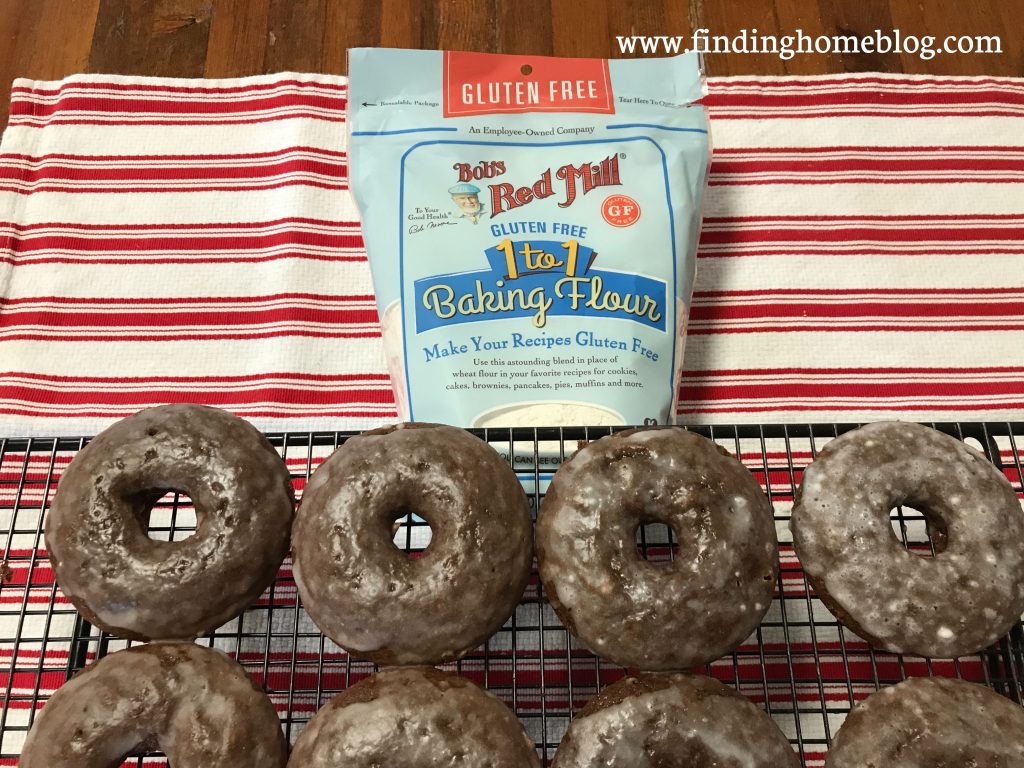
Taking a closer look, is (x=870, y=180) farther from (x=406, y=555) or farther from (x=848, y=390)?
(x=406, y=555)

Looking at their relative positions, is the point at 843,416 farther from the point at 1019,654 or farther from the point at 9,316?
the point at 9,316

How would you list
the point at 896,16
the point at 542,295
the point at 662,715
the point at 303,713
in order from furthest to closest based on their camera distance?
the point at 896,16
the point at 542,295
the point at 303,713
the point at 662,715

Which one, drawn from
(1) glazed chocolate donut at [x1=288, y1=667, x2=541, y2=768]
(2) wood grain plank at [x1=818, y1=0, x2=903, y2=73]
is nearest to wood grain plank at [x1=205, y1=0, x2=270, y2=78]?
(2) wood grain plank at [x1=818, y1=0, x2=903, y2=73]

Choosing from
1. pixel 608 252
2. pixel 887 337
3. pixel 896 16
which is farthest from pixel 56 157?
pixel 896 16

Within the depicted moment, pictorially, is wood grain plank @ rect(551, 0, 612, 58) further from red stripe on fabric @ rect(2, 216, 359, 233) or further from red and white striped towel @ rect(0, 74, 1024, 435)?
red stripe on fabric @ rect(2, 216, 359, 233)

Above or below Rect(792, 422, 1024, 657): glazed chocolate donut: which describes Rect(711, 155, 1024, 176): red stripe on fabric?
above

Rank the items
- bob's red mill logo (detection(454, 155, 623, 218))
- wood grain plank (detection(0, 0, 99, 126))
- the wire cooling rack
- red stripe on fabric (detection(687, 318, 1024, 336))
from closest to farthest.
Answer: the wire cooling rack
bob's red mill logo (detection(454, 155, 623, 218))
red stripe on fabric (detection(687, 318, 1024, 336))
wood grain plank (detection(0, 0, 99, 126))

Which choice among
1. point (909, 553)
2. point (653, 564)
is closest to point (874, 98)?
point (909, 553)
